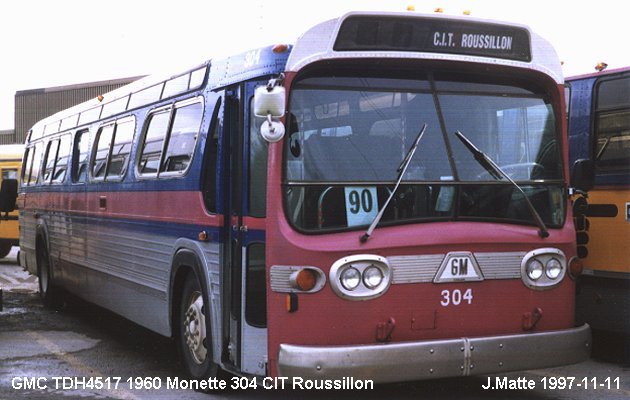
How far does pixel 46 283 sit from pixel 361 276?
8.94 meters

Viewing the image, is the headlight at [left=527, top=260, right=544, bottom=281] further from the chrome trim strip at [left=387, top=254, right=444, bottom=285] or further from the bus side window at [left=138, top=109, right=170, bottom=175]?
the bus side window at [left=138, top=109, right=170, bottom=175]

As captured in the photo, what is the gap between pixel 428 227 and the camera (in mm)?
6328

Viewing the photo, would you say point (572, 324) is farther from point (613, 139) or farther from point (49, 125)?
point (49, 125)

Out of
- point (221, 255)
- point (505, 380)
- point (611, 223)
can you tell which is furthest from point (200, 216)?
point (611, 223)

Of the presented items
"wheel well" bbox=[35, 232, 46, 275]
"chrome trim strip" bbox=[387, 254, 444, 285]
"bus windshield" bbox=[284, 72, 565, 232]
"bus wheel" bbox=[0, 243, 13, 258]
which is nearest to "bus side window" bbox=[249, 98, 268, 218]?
"bus windshield" bbox=[284, 72, 565, 232]

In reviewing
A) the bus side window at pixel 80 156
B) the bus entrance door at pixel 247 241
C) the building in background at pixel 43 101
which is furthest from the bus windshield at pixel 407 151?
the building in background at pixel 43 101

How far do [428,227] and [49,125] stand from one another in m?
9.82

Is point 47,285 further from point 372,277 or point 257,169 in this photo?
point 372,277

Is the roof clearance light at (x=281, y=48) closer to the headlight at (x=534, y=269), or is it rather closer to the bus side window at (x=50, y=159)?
the headlight at (x=534, y=269)

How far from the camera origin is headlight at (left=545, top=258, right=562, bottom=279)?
668 centimetres

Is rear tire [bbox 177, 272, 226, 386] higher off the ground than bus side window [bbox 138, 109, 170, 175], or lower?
lower

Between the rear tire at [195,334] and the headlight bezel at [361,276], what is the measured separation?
1.56m

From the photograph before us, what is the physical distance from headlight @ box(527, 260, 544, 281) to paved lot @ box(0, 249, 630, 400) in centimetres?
126

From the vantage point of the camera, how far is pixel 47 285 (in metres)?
13.8
